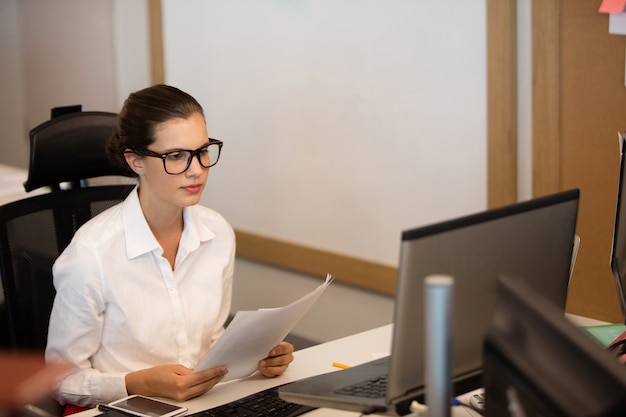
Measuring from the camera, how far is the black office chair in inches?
78.7

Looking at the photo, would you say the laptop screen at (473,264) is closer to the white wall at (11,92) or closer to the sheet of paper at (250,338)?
the sheet of paper at (250,338)

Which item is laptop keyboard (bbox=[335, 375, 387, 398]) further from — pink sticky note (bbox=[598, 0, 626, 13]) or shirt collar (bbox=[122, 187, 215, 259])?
pink sticky note (bbox=[598, 0, 626, 13])

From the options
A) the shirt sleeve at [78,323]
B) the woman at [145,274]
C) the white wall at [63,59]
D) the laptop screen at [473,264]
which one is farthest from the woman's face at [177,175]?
the white wall at [63,59]

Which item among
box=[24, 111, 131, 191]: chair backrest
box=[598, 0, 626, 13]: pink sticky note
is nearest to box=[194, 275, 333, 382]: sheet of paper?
box=[24, 111, 131, 191]: chair backrest

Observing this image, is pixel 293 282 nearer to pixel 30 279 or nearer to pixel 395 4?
pixel 395 4

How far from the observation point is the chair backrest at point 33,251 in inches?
78.5

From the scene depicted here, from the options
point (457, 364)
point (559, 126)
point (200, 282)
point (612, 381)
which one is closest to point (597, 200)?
point (559, 126)

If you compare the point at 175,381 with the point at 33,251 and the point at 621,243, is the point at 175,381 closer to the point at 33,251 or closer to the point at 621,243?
the point at 33,251

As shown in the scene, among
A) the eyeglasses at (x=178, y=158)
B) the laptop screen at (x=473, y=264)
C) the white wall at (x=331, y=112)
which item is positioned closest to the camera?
the laptop screen at (x=473, y=264)

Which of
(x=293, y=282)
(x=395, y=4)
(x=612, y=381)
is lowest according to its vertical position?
(x=293, y=282)

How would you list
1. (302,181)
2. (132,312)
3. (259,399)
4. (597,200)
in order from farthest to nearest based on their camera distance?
(302,181), (597,200), (132,312), (259,399)

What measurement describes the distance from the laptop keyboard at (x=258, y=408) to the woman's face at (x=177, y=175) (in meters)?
0.49

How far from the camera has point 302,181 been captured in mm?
3584

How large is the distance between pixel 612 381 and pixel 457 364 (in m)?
0.50
